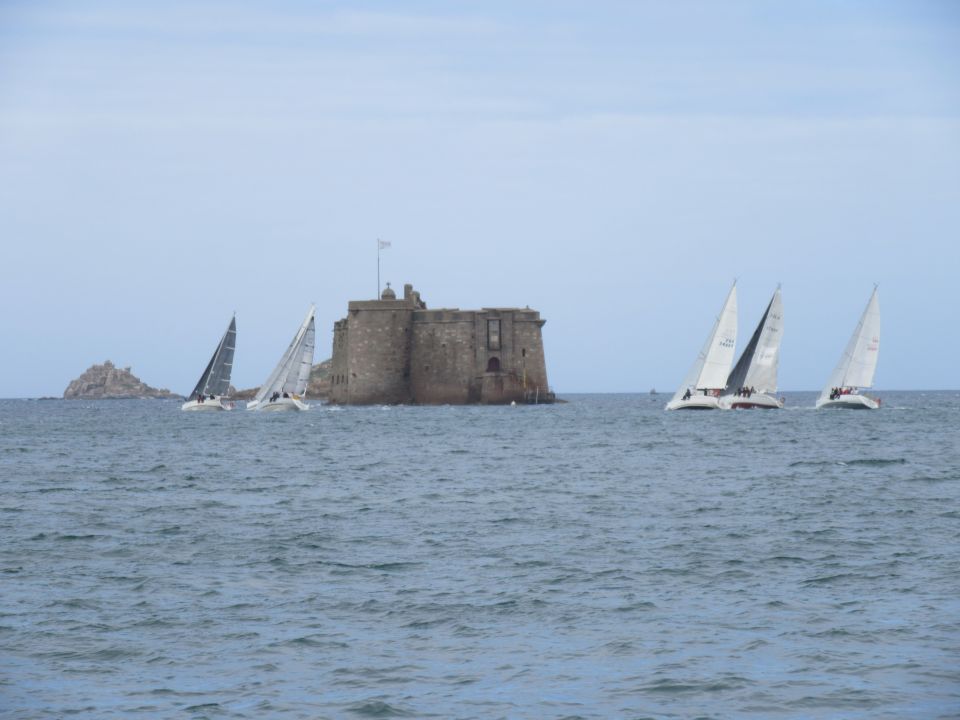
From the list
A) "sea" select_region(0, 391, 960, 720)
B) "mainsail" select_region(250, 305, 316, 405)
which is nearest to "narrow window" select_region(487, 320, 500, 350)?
"mainsail" select_region(250, 305, 316, 405)

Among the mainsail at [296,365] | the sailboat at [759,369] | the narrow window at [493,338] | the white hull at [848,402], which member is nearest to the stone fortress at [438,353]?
the narrow window at [493,338]

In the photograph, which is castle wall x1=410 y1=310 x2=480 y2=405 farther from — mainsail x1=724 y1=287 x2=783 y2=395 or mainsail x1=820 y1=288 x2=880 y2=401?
mainsail x1=820 y1=288 x2=880 y2=401

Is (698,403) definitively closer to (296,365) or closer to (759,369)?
(759,369)

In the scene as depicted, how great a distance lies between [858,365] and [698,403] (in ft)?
30.2

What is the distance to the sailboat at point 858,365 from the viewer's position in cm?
6656

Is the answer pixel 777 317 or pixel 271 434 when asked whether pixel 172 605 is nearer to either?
pixel 271 434

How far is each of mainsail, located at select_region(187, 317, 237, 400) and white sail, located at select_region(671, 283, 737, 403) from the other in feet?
94.8

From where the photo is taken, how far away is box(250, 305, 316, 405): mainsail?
80938 millimetres

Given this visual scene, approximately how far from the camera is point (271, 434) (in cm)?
5431

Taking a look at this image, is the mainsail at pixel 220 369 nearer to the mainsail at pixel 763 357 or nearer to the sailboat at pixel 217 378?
the sailboat at pixel 217 378

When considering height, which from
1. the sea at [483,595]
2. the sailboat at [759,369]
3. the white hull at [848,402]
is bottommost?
the sea at [483,595]

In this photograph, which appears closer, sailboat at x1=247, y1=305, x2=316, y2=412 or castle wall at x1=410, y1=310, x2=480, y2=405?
sailboat at x1=247, y1=305, x2=316, y2=412

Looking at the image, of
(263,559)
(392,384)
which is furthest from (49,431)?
(263,559)

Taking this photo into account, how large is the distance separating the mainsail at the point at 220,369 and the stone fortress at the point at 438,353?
1017 cm
